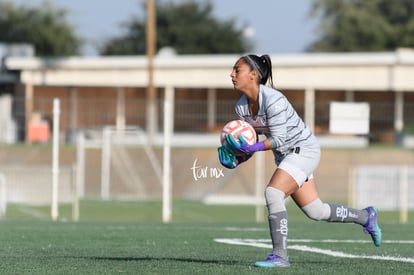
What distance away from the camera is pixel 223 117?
34.9m

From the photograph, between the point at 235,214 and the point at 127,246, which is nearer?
the point at 127,246

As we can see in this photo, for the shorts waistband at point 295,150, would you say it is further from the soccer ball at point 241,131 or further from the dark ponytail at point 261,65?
the dark ponytail at point 261,65

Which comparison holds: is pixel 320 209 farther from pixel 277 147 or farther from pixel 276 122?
pixel 276 122

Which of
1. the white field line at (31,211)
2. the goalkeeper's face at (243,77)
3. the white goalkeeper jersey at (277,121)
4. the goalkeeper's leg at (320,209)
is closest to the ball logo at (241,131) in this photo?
the white goalkeeper jersey at (277,121)

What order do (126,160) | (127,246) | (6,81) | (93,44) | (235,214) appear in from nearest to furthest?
(127,246) → (235,214) → (126,160) → (6,81) → (93,44)

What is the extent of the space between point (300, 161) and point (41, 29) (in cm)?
6951

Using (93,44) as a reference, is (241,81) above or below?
below

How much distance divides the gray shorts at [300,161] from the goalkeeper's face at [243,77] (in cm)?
65

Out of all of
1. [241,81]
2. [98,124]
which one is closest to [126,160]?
[98,124]

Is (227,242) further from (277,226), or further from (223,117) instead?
(223,117)

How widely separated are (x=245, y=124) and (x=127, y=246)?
10.4ft

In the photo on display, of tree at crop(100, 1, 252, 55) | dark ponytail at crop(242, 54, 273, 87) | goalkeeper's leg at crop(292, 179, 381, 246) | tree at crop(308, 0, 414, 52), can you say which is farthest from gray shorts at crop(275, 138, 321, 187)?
tree at crop(100, 1, 252, 55)

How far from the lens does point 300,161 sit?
9.89 metres

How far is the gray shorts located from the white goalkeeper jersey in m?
0.04
